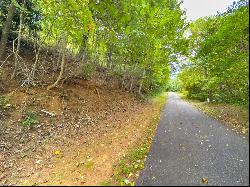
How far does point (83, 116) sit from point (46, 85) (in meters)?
2.58

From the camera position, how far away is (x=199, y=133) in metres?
9.27

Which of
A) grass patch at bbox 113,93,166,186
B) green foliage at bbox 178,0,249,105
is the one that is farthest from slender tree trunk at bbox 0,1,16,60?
green foliage at bbox 178,0,249,105

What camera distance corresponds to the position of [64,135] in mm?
9789

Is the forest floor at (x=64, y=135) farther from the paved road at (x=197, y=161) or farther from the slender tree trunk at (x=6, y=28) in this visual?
the slender tree trunk at (x=6, y=28)

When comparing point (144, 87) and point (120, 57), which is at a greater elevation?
point (120, 57)

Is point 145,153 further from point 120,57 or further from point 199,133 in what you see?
point 120,57

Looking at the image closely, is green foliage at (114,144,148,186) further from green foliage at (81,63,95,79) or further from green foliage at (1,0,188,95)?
green foliage at (81,63,95,79)

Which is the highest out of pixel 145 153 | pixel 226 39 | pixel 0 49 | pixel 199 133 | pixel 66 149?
pixel 226 39

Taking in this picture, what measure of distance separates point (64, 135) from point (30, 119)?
1521mm

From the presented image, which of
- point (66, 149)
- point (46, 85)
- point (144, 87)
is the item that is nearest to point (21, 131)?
point (66, 149)

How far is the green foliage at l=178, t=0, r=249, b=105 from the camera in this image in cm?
737

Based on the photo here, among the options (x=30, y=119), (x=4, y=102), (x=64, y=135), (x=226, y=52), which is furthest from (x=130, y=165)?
(x=226, y=52)

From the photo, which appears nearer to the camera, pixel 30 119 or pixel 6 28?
pixel 30 119

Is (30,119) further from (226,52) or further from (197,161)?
(226,52)
